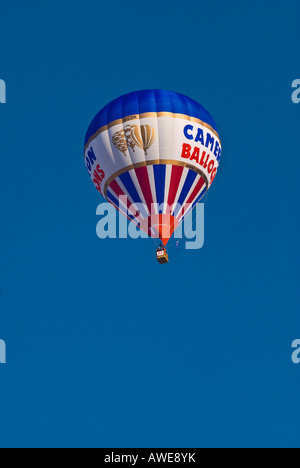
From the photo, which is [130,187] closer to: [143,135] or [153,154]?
[153,154]

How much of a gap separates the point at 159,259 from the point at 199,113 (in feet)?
16.3

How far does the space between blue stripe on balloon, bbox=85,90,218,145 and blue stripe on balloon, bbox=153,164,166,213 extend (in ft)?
5.93

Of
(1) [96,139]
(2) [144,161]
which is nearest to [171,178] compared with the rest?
(2) [144,161]

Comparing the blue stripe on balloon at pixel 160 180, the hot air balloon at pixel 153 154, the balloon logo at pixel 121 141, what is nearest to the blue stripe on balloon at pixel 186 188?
the hot air balloon at pixel 153 154

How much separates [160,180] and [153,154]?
88 cm

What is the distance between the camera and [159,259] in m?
27.2

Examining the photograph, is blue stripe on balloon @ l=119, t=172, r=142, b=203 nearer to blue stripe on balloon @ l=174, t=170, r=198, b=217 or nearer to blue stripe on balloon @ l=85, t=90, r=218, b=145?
blue stripe on balloon @ l=174, t=170, r=198, b=217

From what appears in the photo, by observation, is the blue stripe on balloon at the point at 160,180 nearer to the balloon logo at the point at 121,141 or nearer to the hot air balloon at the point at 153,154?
the hot air balloon at the point at 153,154

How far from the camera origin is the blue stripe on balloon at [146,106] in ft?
89.8

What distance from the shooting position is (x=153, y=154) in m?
27.2

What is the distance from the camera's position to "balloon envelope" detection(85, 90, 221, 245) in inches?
1071

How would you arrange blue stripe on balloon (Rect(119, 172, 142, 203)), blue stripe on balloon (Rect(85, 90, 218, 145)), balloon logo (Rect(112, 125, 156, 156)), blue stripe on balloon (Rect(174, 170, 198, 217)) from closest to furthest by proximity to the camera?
balloon logo (Rect(112, 125, 156, 156)), blue stripe on balloon (Rect(85, 90, 218, 145)), blue stripe on balloon (Rect(119, 172, 142, 203)), blue stripe on balloon (Rect(174, 170, 198, 217))

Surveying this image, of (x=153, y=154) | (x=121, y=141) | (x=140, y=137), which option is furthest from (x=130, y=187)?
(x=140, y=137)

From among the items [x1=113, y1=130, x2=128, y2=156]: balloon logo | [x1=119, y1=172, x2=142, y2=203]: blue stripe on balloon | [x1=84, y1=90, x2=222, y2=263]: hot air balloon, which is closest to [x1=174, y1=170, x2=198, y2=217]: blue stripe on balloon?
[x1=84, y1=90, x2=222, y2=263]: hot air balloon
